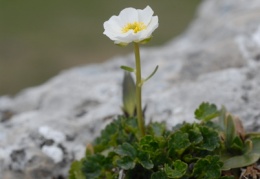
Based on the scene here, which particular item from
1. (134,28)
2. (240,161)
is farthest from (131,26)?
(240,161)

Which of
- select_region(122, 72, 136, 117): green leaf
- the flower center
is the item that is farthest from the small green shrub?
the flower center

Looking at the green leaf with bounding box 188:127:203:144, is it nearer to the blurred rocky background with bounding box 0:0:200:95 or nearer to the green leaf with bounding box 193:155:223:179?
the green leaf with bounding box 193:155:223:179

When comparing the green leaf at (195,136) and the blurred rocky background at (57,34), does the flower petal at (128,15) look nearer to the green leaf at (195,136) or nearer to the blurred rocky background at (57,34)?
the green leaf at (195,136)

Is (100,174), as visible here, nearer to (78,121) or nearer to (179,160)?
(179,160)

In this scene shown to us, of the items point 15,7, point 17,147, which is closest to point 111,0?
point 15,7

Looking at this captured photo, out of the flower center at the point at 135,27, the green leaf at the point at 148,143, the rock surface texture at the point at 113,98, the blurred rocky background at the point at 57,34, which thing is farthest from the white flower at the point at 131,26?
the blurred rocky background at the point at 57,34
